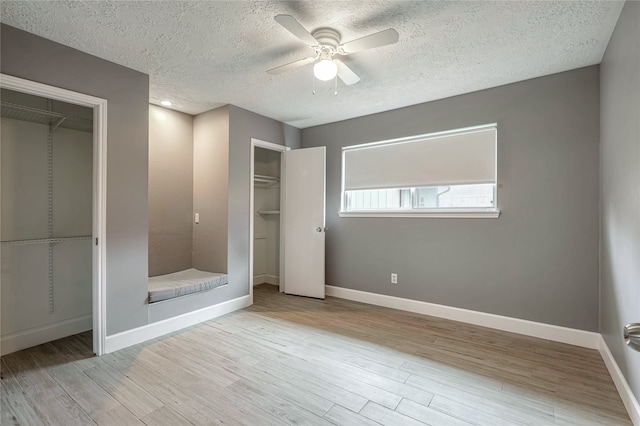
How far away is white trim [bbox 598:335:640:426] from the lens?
171 cm

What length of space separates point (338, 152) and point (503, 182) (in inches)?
84.7

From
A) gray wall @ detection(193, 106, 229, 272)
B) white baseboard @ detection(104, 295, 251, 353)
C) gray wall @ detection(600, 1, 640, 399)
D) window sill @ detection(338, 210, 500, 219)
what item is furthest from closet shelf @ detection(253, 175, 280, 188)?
gray wall @ detection(600, 1, 640, 399)

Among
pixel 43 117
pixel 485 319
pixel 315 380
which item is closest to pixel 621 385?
pixel 485 319

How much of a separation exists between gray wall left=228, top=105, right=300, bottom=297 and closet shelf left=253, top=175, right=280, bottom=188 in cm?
82

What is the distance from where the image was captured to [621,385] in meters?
1.97

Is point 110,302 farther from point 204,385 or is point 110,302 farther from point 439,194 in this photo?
point 439,194

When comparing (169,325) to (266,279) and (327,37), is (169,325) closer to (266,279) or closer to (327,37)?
(266,279)

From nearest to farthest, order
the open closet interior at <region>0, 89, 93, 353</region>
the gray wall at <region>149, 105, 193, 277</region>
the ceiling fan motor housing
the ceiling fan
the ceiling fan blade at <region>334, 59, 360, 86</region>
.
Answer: the ceiling fan, the ceiling fan motor housing, the ceiling fan blade at <region>334, 59, 360, 86</region>, the open closet interior at <region>0, 89, 93, 353</region>, the gray wall at <region>149, 105, 193, 277</region>

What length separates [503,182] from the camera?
10.2 ft

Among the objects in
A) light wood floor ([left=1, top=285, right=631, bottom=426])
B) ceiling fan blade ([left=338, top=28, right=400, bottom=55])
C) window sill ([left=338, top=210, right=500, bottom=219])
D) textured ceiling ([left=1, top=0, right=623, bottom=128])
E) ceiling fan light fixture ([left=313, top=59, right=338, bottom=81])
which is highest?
textured ceiling ([left=1, top=0, right=623, bottom=128])

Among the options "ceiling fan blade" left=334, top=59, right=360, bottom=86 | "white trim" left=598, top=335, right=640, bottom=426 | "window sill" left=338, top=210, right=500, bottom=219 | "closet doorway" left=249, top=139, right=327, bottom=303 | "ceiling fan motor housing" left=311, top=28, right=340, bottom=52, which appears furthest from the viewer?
"closet doorway" left=249, top=139, right=327, bottom=303

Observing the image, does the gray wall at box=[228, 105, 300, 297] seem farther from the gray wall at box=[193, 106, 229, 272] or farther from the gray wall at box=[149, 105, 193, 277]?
the gray wall at box=[149, 105, 193, 277]

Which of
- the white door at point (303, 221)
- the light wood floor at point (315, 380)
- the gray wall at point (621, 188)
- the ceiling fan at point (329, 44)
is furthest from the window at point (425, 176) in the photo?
the ceiling fan at point (329, 44)

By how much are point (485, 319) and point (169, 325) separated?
3341 millimetres
